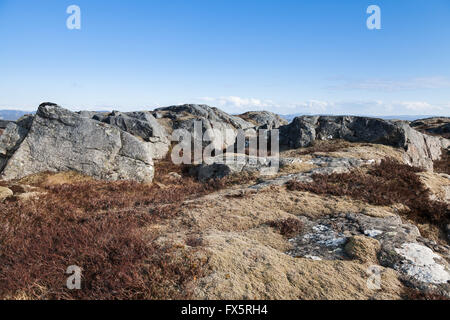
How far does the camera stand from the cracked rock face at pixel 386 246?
593 centimetres

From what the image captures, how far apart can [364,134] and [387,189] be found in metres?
15.1

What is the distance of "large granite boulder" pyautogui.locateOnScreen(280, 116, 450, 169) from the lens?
23.9 meters

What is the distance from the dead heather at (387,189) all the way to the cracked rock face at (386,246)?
2.17m

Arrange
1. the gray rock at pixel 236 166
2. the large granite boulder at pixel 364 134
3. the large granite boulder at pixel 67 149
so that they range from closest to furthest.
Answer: the large granite boulder at pixel 67 149
the gray rock at pixel 236 166
the large granite boulder at pixel 364 134

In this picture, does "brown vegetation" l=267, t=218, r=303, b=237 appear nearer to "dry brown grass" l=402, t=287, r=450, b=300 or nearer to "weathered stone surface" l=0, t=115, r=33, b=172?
"dry brown grass" l=402, t=287, r=450, b=300

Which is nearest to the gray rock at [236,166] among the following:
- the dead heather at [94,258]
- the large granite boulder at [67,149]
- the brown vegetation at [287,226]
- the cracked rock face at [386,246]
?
the large granite boulder at [67,149]

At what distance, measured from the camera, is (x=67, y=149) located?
17766mm

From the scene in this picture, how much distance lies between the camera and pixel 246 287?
204 inches

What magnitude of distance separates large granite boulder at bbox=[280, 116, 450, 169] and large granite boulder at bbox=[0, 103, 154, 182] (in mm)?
16124

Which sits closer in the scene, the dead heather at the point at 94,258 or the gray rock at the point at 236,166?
the dead heather at the point at 94,258

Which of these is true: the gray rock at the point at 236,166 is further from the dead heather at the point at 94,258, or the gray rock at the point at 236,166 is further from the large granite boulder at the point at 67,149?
the dead heather at the point at 94,258
